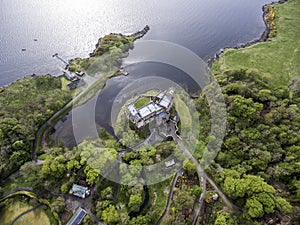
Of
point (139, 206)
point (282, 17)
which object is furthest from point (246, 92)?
point (282, 17)

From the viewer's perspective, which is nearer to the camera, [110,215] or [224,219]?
[224,219]

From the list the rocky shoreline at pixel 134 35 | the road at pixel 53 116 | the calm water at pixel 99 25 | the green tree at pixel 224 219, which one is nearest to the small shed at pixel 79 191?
the road at pixel 53 116

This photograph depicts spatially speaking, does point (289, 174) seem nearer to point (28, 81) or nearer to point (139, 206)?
point (139, 206)

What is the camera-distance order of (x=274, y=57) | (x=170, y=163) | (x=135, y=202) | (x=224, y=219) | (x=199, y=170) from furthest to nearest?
1. (x=274, y=57)
2. (x=170, y=163)
3. (x=199, y=170)
4. (x=135, y=202)
5. (x=224, y=219)

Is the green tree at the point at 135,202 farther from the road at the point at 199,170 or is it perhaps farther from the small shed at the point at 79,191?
→ the road at the point at 199,170

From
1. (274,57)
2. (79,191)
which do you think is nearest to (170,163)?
(79,191)

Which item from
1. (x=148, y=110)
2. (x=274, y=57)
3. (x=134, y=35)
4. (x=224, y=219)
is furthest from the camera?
(x=134, y=35)

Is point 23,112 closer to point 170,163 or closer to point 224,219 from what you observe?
point 170,163
